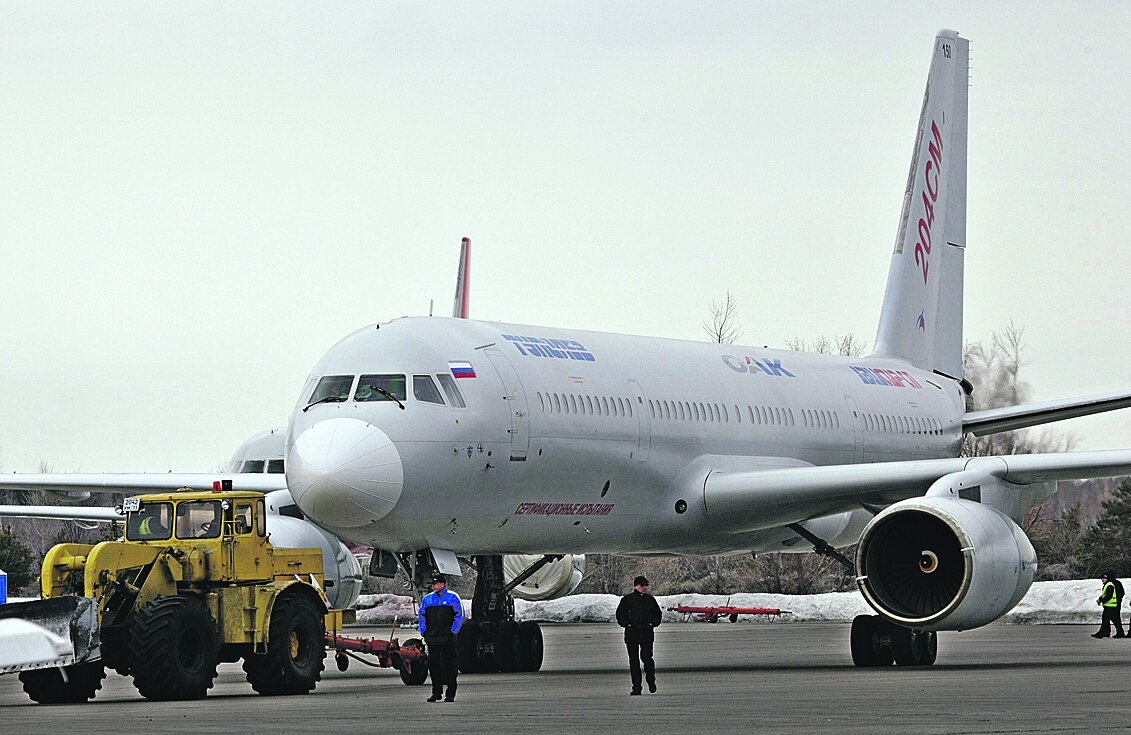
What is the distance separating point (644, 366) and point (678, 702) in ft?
31.3

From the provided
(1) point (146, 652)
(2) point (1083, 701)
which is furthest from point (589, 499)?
(2) point (1083, 701)

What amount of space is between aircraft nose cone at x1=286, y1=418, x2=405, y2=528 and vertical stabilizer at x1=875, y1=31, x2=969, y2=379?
14321mm

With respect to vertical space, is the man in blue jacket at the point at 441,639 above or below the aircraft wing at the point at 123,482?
below

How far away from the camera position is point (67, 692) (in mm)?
18297

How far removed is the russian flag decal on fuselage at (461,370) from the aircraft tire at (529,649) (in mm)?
3527

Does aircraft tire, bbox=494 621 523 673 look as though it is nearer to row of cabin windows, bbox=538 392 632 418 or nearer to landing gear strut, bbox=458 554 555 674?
landing gear strut, bbox=458 554 555 674

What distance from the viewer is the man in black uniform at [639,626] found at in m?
17.8

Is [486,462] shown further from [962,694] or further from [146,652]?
[962,694]

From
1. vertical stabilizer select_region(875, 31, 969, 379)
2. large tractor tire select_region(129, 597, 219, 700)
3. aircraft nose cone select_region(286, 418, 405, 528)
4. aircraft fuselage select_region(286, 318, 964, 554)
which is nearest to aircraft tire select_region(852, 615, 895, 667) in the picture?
aircraft fuselage select_region(286, 318, 964, 554)

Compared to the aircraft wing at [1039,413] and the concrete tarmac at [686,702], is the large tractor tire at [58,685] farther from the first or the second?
the aircraft wing at [1039,413]

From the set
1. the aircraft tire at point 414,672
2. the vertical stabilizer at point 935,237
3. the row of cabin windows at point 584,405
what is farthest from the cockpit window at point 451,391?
the vertical stabilizer at point 935,237

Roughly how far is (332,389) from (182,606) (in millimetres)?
4235

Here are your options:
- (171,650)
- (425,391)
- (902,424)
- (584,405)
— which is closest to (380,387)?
(425,391)

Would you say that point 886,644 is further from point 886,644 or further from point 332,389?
point 332,389
